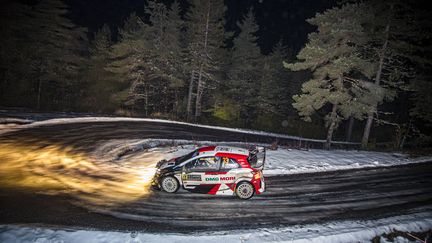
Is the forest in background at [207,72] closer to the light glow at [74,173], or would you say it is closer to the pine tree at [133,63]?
the pine tree at [133,63]

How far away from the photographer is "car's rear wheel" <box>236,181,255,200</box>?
10.4 metres

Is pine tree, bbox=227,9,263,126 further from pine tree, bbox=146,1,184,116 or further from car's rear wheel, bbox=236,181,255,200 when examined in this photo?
car's rear wheel, bbox=236,181,255,200

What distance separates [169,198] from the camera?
10070 millimetres

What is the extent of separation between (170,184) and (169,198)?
0.67m

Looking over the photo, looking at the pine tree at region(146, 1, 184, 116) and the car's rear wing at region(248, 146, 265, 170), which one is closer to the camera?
the car's rear wing at region(248, 146, 265, 170)

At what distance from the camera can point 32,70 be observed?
34.1 meters

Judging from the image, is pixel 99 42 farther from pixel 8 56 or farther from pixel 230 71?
pixel 230 71

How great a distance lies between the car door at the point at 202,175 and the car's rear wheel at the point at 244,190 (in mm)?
816

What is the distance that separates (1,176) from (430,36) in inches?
992

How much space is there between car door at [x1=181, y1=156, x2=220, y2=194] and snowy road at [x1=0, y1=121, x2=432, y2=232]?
361 millimetres

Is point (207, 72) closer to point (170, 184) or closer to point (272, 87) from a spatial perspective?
point (272, 87)

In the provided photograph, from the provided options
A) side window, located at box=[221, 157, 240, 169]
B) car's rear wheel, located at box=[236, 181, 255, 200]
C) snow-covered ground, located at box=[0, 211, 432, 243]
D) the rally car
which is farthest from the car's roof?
snow-covered ground, located at box=[0, 211, 432, 243]

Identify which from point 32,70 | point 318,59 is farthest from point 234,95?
point 32,70

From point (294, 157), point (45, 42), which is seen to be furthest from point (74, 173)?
point (45, 42)
